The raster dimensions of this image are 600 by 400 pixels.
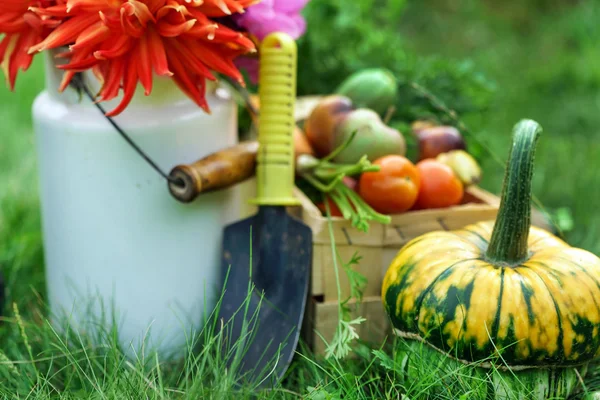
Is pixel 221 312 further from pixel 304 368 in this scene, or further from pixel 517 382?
pixel 517 382

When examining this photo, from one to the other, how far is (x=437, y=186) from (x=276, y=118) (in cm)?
35

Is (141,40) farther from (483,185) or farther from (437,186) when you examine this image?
(483,185)

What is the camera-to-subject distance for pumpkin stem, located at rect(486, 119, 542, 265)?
3.35 ft

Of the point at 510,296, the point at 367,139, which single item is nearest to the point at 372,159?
the point at 367,139

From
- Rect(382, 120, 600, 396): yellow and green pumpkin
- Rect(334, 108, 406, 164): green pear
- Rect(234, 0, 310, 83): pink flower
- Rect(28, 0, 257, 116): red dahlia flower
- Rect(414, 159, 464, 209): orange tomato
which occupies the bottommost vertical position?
Rect(382, 120, 600, 396): yellow and green pumpkin

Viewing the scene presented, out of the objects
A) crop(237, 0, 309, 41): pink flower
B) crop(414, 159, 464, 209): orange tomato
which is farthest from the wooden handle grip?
crop(414, 159, 464, 209): orange tomato

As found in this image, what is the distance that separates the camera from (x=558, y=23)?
3578 millimetres

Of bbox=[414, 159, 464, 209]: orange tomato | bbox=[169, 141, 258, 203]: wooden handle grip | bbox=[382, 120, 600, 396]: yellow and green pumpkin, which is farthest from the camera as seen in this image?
bbox=[414, 159, 464, 209]: orange tomato

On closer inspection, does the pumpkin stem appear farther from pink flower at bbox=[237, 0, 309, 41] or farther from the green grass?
pink flower at bbox=[237, 0, 309, 41]

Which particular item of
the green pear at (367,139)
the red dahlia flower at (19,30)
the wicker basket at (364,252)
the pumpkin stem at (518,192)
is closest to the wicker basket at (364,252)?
the wicker basket at (364,252)

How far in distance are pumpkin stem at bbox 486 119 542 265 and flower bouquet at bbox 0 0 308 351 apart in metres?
0.48

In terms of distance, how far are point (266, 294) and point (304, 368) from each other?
0.53 ft

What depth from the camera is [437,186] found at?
1.32 metres

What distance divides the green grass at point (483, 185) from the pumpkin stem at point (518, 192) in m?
0.22
